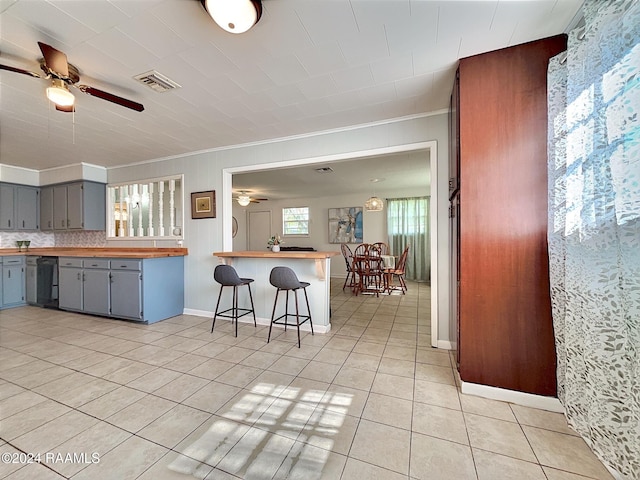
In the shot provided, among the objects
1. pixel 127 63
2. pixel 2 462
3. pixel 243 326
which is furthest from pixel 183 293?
pixel 127 63

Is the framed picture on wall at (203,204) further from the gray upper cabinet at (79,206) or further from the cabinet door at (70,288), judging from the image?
the gray upper cabinet at (79,206)

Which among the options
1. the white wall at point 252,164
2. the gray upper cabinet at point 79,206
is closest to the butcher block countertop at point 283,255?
the white wall at point 252,164

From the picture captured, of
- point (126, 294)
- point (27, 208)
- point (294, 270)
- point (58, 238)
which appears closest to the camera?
point (294, 270)

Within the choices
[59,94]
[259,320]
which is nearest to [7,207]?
[59,94]

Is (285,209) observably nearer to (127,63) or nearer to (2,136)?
(2,136)

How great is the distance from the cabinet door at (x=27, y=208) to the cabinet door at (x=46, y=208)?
3.3 inches

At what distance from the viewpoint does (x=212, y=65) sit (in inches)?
75.3

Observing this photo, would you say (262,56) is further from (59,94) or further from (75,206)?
(75,206)

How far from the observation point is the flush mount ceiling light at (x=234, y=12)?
127 centimetres

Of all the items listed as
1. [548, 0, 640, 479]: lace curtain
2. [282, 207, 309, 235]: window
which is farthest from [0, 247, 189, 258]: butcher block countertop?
[282, 207, 309, 235]: window

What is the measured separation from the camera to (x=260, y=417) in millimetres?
1608

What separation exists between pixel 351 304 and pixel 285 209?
472 centimetres

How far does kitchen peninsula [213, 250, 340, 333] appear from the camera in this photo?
3.11m

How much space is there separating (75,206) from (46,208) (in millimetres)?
989
